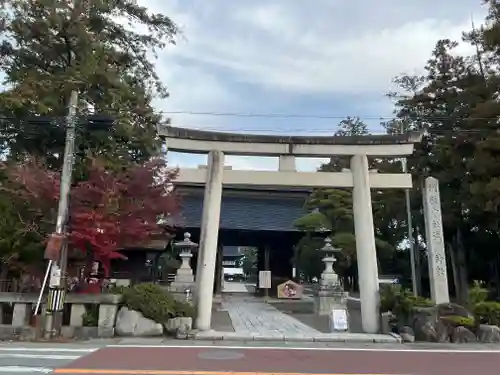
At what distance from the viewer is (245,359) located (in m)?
9.14

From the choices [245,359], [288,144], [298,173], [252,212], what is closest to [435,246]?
[298,173]

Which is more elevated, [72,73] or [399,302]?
[72,73]

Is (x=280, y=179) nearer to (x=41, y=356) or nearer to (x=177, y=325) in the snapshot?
(x=177, y=325)

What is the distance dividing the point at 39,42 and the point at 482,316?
1705 centimetres

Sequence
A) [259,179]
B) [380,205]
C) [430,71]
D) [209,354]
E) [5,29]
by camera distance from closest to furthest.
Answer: [209,354], [259,179], [5,29], [430,71], [380,205]

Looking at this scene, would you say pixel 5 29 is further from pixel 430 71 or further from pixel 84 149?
pixel 430 71

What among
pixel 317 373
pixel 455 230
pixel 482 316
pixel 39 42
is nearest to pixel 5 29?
pixel 39 42

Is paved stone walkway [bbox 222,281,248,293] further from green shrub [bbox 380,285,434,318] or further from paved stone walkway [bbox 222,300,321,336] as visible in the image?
green shrub [bbox 380,285,434,318]

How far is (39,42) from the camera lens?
16.1 m

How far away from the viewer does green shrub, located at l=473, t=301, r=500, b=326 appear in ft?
42.5

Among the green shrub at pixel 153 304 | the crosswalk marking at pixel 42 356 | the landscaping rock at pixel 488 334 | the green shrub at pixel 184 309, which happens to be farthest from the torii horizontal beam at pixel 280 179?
the crosswalk marking at pixel 42 356

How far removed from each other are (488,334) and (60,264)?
11.8m

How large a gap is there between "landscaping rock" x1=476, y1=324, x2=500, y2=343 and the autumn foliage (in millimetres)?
9592

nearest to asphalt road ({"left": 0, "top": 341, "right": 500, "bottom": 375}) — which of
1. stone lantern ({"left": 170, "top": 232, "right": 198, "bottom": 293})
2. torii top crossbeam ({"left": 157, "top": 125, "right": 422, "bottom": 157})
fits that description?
torii top crossbeam ({"left": 157, "top": 125, "right": 422, "bottom": 157})
